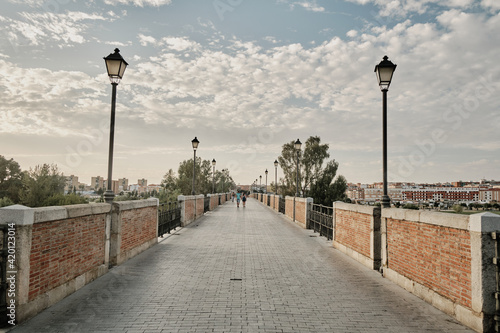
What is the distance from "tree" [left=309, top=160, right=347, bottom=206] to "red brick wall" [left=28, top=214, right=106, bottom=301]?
40.0 metres

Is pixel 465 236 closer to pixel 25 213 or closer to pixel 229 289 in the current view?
pixel 229 289

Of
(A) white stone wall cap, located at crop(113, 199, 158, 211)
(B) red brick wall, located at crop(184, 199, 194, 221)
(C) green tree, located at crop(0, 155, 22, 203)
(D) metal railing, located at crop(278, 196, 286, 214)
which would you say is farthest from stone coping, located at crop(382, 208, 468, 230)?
(C) green tree, located at crop(0, 155, 22, 203)

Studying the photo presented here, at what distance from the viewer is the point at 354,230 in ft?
32.0

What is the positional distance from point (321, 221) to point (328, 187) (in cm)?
3285

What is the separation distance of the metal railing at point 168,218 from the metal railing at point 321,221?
22.2 feet

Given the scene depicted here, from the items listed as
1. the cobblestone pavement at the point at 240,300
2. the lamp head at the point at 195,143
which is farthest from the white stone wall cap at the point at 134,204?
the lamp head at the point at 195,143

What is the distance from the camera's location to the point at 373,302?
18.5 feet

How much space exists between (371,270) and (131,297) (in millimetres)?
5646

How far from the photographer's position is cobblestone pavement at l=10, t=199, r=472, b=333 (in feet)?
14.9

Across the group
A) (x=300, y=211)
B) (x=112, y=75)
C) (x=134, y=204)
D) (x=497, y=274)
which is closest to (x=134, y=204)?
(x=134, y=204)

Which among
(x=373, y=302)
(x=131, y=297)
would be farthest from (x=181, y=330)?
(x=373, y=302)

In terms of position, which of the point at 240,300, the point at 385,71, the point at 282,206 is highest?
the point at 385,71

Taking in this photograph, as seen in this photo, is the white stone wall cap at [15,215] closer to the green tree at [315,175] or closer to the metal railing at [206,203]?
the metal railing at [206,203]

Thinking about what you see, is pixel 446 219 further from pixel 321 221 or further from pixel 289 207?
pixel 289 207
